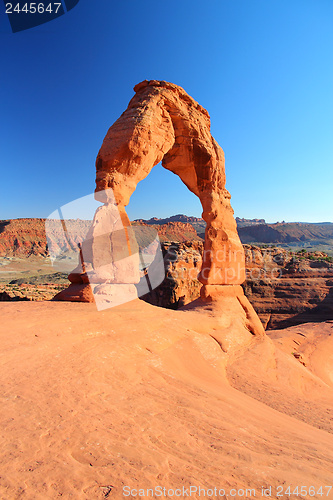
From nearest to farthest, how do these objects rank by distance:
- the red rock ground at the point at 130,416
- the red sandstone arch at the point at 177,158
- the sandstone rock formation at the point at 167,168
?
the red rock ground at the point at 130,416
the sandstone rock formation at the point at 167,168
the red sandstone arch at the point at 177,158

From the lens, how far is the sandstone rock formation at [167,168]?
6.26 metres

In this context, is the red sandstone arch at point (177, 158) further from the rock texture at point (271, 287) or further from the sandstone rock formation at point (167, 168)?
the rock texture at point (271, 287)

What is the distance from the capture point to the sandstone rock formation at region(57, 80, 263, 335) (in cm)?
626

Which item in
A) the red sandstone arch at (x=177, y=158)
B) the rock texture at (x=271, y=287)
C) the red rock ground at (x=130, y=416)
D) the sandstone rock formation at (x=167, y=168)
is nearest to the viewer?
the red rock ground at (x=130, y=416)

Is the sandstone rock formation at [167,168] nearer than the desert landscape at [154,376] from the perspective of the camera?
No

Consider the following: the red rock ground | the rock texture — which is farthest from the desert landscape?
the rock texture

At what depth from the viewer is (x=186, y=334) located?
5.49m

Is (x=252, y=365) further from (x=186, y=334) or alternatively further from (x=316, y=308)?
(x=316, y=308)

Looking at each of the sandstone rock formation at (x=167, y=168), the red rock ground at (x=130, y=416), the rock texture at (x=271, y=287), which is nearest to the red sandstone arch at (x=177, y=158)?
the sandstone rock formation at (x=167, y=168)

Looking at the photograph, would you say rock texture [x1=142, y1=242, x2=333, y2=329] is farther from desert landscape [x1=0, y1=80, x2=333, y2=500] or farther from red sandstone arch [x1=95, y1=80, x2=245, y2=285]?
red sandstone arch [x1=95, y1=80, x2=245, y2=285]

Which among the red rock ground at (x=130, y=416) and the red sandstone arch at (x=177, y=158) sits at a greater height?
the red sandstone arch at (x=177, y=158)

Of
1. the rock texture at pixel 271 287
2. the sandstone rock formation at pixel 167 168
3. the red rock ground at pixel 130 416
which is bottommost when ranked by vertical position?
the rock texture at pixel 271 287

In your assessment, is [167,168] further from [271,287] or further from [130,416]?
[271,287]

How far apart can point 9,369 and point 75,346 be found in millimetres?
892
